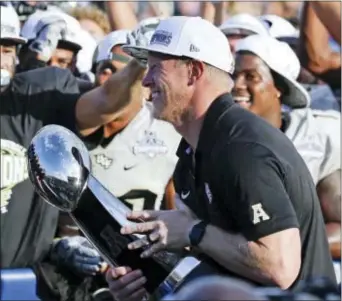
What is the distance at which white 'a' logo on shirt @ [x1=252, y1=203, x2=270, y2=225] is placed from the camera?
316 cm

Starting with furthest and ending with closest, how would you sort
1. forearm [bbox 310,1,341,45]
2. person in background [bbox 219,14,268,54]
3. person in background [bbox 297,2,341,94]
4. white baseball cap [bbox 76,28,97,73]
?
white baseball cap [bbox 76,28,97,73] < person in background [bbox 297,2,341,94] < person in background [bbox 219,14,268,54] < forearm [bbox 310,1,341,45]

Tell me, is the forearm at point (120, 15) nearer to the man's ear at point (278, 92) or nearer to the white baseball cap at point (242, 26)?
the white baseball cap at point (242, 26)

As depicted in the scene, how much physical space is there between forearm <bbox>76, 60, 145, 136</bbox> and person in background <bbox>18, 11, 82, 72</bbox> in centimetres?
99

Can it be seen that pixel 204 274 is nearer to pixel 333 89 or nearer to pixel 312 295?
pixel 312 295

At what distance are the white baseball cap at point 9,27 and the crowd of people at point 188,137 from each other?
0.01 m

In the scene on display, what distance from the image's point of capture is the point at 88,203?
346cm

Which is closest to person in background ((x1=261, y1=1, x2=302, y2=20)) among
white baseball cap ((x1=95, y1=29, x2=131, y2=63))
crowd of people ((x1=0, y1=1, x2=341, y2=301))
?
crowd of people ((x1=0, y1=1, x2=341, y2=301))

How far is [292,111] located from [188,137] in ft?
6.32

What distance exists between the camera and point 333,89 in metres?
6.43

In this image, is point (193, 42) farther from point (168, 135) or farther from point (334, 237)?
point (168, 135)

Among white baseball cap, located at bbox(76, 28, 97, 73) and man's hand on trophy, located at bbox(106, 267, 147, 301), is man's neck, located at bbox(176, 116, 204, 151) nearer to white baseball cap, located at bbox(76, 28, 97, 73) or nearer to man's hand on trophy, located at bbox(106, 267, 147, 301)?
man's hand on trophy, located at bbox(106, 267, 147, 301)

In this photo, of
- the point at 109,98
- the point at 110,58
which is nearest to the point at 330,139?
the point at 109,98

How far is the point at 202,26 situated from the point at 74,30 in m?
3.06

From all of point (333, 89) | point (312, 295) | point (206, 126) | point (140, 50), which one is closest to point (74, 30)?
point (333, 89)
